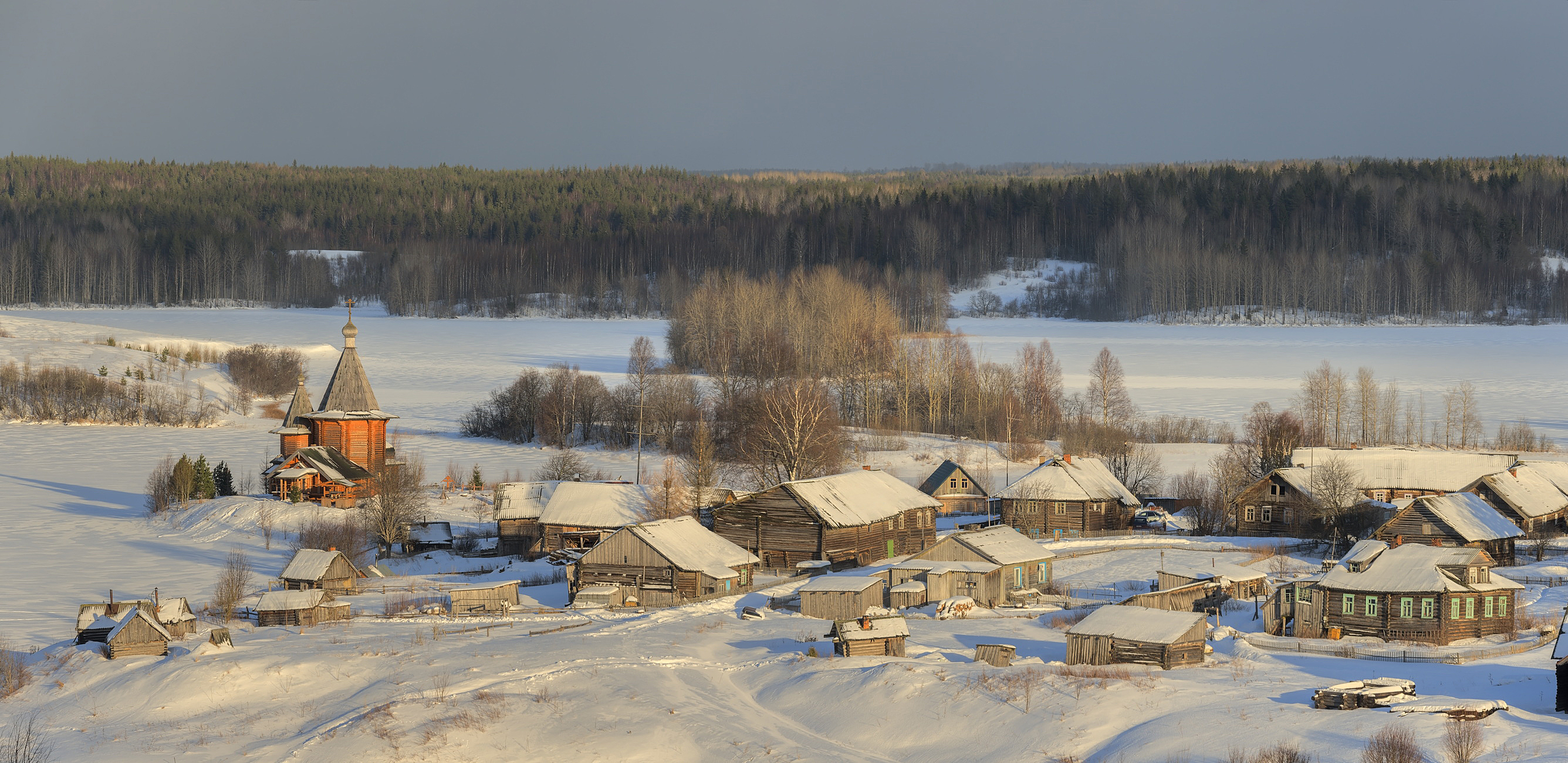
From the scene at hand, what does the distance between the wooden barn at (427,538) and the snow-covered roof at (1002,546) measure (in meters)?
18.7

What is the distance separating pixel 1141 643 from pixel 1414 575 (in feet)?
31.3

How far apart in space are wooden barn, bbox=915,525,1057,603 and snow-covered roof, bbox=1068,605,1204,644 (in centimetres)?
840

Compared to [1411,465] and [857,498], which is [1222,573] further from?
[1411,465]

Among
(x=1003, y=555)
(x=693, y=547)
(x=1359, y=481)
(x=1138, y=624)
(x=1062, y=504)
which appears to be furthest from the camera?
(x=1062, y=504)

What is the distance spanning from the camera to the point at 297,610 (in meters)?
33.5

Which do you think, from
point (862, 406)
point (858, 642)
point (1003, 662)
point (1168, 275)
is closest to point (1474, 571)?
point (1003, 662)

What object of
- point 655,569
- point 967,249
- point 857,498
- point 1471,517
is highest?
point 967,249

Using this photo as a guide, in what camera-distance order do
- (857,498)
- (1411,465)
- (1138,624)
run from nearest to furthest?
(1138,624) < (857,498) < (1411,465)

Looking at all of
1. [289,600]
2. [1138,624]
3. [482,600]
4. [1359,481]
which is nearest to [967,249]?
[1359,481]

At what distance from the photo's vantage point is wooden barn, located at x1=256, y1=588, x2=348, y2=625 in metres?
33.5

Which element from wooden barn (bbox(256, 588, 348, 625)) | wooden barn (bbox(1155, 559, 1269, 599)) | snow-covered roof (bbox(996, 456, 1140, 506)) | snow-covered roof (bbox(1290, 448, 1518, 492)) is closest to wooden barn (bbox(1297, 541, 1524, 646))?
wooden barn (bbox(1155, 559, 1269, 599))

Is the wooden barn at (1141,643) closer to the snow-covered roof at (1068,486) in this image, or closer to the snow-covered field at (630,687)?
the snow-covered field at (630,687)

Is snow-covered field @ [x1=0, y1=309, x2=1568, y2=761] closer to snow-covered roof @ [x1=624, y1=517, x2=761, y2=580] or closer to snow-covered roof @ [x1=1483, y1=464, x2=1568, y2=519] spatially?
snow-covered roof @ [x1=624, y1=517, x2=761, y2=580]

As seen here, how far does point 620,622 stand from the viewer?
108 feet
